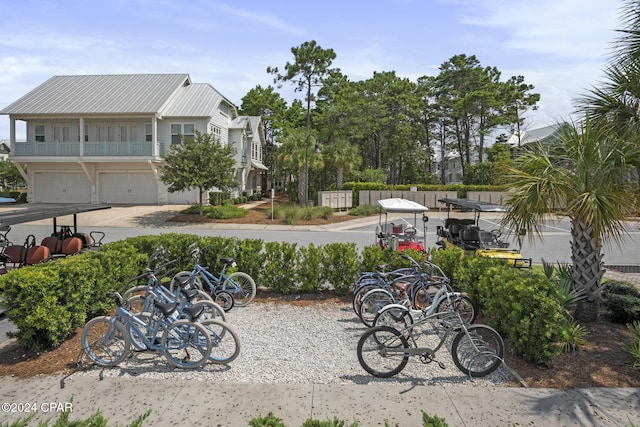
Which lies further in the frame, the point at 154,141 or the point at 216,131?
the point at 216,131

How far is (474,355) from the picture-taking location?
5.31 meters

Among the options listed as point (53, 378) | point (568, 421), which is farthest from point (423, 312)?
point (53, 378)

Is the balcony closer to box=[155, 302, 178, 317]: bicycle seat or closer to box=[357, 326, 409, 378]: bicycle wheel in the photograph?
box=[155, 302, 178, 317]: bicycle seat

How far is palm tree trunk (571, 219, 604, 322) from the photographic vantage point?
6.82 m

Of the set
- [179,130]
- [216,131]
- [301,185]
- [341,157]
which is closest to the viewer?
[179,130]

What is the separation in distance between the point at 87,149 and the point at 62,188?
4.65 m

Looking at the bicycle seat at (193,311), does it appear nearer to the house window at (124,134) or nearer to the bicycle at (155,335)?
the bicycle at (155,335)

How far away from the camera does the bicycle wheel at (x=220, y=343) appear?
18.0 feet

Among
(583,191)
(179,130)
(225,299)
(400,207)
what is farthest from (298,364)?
(179,130)

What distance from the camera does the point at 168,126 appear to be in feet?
101

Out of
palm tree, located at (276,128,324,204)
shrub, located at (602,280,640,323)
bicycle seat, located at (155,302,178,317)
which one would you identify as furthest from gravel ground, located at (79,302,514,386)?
palm tree, located at (276,128,324,204)

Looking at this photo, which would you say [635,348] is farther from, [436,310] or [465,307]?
[436,310]

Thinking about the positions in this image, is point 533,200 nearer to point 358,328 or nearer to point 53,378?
point 358,328

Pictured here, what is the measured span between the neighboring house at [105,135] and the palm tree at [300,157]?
4.00m
